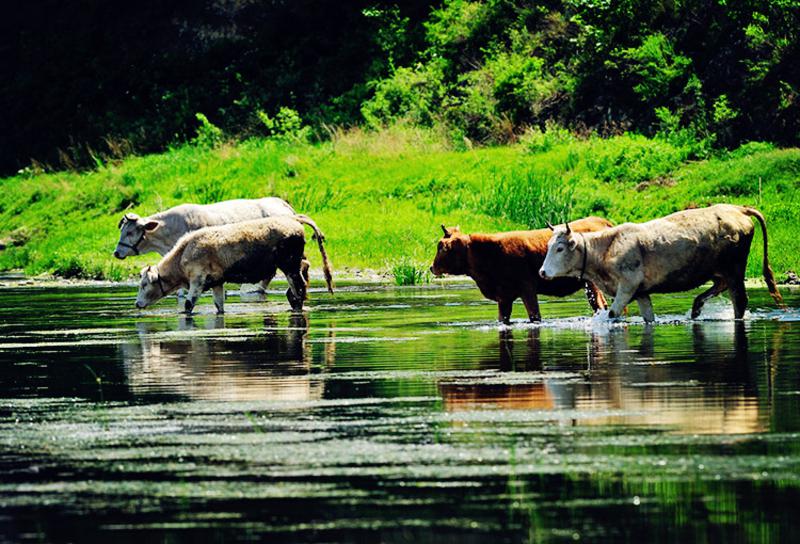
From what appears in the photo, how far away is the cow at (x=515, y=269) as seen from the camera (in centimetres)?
2009

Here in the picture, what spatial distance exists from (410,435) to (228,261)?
44.2 feet

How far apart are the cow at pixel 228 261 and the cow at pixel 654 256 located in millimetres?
5430

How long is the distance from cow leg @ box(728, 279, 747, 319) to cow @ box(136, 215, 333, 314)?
647cm

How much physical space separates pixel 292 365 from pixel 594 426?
5.18 metres

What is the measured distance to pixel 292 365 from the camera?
610 inches

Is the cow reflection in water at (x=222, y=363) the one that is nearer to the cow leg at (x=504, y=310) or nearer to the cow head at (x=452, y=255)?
the cow head at (x=452, y=255)

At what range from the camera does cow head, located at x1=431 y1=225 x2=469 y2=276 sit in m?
21.1

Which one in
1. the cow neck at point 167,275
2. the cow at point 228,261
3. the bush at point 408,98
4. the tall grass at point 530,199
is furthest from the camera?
the bush at point 408,98

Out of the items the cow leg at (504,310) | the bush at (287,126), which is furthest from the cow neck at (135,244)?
the bush at (287,126)

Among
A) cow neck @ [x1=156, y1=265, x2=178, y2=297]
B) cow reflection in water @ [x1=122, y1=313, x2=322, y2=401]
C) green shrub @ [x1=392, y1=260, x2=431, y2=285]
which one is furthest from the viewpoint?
green shrub @ [x1=392, y1=260, x2=431, y2=285]

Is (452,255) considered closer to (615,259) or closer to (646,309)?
(615,259)

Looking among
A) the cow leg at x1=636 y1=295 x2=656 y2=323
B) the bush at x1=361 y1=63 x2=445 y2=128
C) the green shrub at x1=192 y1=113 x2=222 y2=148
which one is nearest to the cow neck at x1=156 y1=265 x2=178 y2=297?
the cow leg at x1=636 y1=295 x2=656 y2=323

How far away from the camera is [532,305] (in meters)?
20.0

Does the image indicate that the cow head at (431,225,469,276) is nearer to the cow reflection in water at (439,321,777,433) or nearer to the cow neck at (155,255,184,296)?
the cow reflection in water at (439,321,777,433)
